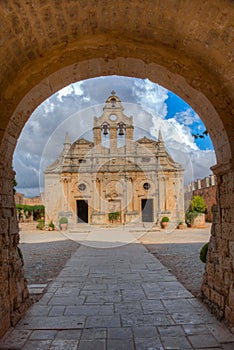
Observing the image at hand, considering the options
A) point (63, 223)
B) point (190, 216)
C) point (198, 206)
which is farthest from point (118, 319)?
point (198, 206)

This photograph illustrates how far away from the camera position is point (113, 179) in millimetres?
27875

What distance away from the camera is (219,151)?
457 cm

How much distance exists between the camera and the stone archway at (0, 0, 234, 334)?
133 inches

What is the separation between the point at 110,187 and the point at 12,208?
2319 centimetres

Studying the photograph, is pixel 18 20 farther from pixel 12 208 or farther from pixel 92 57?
pixel 12 208

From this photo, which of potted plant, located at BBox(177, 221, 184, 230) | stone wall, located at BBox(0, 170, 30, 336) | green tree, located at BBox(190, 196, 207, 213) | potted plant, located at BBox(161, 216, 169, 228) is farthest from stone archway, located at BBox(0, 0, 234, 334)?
green tree, located at BBox(190, 196, 207, 213)

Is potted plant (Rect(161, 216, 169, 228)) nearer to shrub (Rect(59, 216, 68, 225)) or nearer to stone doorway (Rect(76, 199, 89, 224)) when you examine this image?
shrub (Rect(59, 216, 68, 225))

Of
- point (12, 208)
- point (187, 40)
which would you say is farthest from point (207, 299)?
point (187, 40)

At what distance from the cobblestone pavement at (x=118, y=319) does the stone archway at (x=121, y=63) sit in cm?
27

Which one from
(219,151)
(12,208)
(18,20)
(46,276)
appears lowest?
(46,276)

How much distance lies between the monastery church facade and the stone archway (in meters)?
22.0

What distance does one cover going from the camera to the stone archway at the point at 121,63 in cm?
338

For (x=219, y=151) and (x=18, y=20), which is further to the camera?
(x=219, y=151)

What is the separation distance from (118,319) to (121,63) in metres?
3.47
